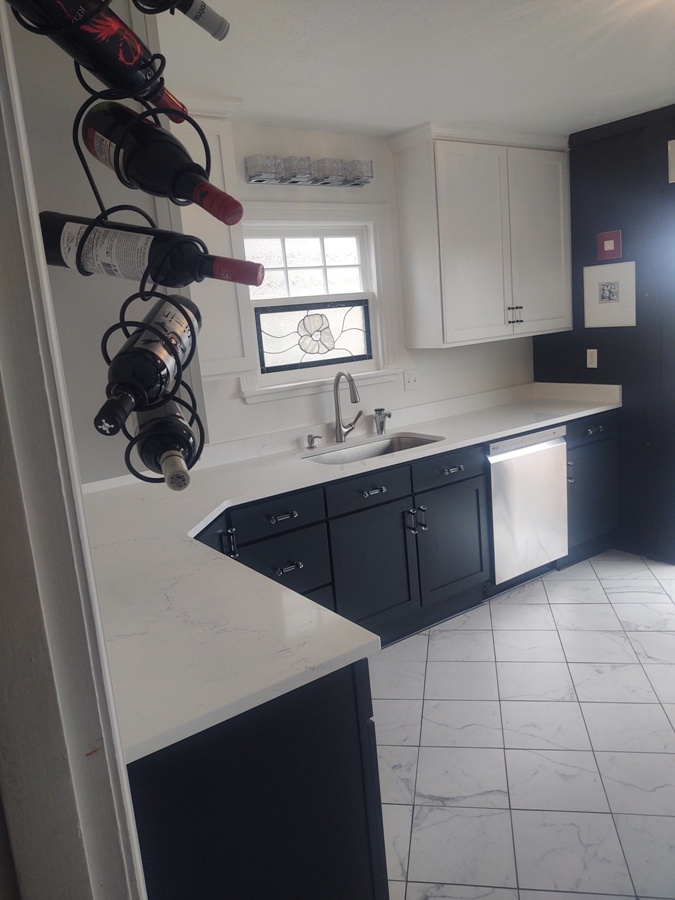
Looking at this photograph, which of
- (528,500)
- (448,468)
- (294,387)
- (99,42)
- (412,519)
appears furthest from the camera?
(528,500)

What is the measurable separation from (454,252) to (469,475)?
117 centimetres

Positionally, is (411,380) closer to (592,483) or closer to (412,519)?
(412,519)

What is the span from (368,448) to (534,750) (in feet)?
5.54

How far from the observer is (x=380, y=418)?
3.55m

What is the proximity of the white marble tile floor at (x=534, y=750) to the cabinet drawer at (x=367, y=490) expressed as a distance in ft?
2.40

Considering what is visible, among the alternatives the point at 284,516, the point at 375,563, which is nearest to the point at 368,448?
the point at 375,563

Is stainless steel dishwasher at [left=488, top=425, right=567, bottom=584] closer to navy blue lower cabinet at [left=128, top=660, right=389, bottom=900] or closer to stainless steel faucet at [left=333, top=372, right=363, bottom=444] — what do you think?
stainless steel faucet at [left=333, top=372, right=363, bottom=444]

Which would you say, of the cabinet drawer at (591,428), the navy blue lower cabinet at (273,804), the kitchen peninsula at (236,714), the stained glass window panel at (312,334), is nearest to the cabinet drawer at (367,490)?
the stained glass window panel at (312,334)

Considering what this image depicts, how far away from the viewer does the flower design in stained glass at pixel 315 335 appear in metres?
3.38

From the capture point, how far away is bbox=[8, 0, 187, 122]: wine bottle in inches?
27.2

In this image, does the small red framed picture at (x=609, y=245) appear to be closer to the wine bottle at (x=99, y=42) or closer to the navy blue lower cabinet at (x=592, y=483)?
the navy blue lower cabinet at (x=592, y=483)

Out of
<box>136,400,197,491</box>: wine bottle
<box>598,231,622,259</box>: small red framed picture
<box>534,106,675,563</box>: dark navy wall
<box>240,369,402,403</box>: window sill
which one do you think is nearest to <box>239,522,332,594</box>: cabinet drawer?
<box>240,369,402,403</box>: window sill

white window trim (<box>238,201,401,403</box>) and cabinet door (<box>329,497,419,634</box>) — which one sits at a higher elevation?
white window trim (<box>238,201,401,403</box>)

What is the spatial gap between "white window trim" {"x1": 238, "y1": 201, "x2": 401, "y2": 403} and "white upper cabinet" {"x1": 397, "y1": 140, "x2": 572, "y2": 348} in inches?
4.9
